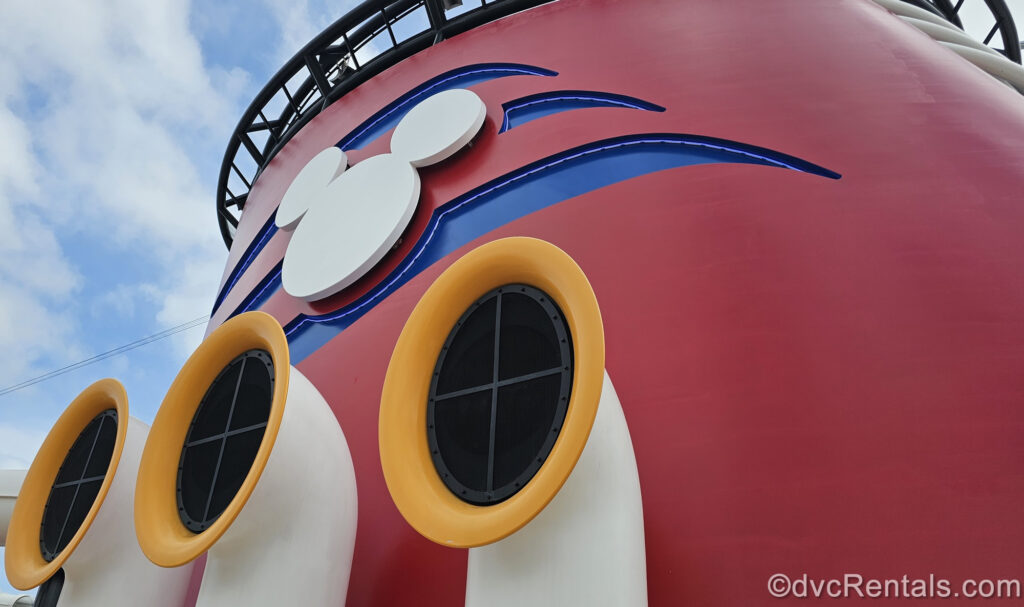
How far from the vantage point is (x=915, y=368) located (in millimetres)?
3844

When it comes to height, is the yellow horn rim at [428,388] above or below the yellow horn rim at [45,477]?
above

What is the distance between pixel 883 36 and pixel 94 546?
7.93 m

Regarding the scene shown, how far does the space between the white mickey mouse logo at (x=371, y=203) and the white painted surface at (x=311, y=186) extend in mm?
46

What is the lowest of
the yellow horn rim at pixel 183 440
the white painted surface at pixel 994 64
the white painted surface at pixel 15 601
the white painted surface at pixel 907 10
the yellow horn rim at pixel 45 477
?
the white painted surface at pixel 15 601

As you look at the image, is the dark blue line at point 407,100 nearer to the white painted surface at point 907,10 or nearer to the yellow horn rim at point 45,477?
the yellow horn rim at point 45,477

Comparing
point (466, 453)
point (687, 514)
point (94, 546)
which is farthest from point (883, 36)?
point (94, 546)

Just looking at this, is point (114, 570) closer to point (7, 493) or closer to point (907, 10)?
point (7, 493)

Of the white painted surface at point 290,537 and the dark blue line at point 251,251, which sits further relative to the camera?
the dark blue line at point 251,251

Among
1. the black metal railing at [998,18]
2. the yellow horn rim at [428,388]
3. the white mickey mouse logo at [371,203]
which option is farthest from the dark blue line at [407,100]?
the black metal railing at [998,18]

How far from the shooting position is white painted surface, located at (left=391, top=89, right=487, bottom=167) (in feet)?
21.9

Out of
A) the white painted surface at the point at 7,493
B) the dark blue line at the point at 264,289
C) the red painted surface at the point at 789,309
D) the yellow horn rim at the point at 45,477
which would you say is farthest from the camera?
the dark blue line at the point at 264,289

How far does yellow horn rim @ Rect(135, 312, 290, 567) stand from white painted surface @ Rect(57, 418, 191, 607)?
72 centimetres

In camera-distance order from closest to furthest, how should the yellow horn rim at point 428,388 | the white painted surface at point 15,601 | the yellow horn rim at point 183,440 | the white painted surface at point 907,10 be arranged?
1. the yellow horn rim at point 428,388
2. the yellow horn rim at point 183,440
3. the white painted surface at point 907,10
4. the white painted surface at point 15,601

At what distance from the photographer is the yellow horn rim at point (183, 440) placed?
12.5 feet
